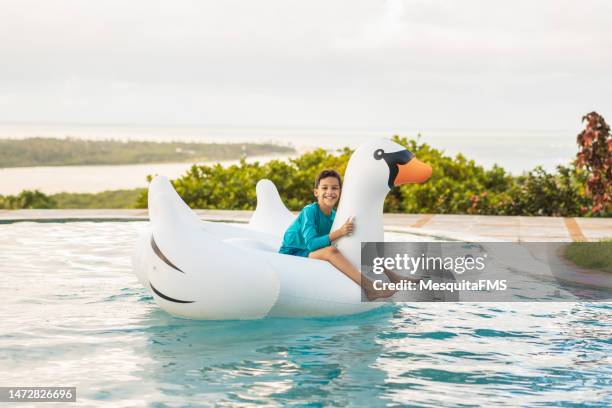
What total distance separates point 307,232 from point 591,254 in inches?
147

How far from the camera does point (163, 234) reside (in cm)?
593

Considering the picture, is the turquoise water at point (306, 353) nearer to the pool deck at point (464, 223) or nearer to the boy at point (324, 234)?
the boy at point (324, 234)

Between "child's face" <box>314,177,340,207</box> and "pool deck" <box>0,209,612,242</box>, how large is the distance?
3.99m

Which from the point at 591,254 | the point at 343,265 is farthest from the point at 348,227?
the point at 591,254

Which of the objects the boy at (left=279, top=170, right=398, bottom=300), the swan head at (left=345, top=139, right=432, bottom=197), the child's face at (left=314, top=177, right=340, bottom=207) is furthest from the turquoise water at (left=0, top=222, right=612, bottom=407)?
the swan head at (left=345, top=139, right=432, bottom=197)

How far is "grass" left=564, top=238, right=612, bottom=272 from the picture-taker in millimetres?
8508

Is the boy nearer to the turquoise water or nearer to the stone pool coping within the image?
the turquoise water

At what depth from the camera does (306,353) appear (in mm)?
5590

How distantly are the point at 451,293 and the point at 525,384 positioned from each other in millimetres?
2684

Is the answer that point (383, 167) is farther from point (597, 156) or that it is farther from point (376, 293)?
point (597, 156)

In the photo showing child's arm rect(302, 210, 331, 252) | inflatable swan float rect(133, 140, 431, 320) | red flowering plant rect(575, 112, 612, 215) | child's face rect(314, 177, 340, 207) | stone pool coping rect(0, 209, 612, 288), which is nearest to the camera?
inflatable swan float rect(133, 140, 431, 320)

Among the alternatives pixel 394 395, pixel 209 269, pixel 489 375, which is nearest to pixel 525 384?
pixel 489 375

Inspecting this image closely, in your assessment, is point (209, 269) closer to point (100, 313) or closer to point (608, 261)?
point (100, 313)

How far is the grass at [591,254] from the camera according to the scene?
27.9 ft
